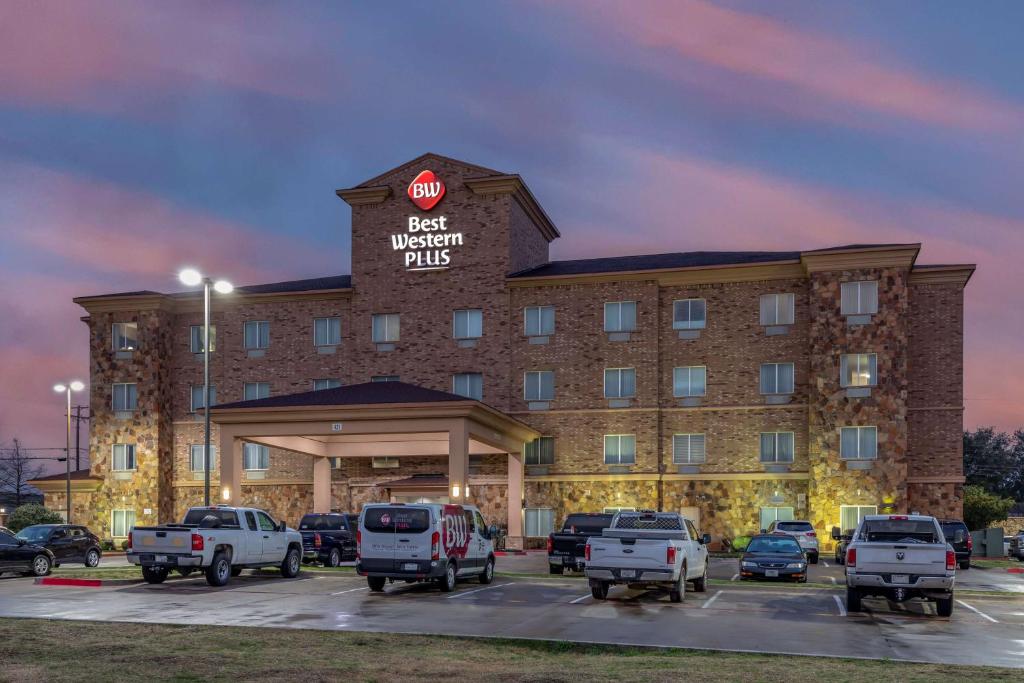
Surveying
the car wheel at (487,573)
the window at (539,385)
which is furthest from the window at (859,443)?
→ the car wheel at (487,573)

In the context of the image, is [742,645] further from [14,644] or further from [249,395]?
[249,395]

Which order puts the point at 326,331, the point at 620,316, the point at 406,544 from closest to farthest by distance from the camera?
the point at 406,544 → the point at 620,316 → the point at 326,331

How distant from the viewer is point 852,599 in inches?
874

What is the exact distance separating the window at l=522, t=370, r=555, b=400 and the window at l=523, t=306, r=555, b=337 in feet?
6.36

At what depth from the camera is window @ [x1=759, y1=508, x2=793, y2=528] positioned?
49.8m

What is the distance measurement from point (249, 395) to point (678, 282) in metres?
22.7

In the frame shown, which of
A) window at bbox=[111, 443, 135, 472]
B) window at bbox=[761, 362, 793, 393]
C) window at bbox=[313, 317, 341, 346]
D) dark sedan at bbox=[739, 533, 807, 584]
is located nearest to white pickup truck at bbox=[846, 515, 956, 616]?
dark sedan at bbox=[739, 533, 807, 584]

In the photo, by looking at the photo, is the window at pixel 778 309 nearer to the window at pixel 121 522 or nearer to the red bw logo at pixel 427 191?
the red bw logo at pixel 427 191

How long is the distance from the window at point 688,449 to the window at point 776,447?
2821 millimetres

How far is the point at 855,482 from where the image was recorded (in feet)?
158

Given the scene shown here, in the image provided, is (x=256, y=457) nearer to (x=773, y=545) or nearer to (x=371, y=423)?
(x=371, y=423)

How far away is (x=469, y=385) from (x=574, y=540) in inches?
871

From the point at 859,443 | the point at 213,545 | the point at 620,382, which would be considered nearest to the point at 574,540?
the point at 213,545

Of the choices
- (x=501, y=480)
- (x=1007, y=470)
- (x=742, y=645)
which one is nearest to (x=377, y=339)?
(x=501, y=480)
